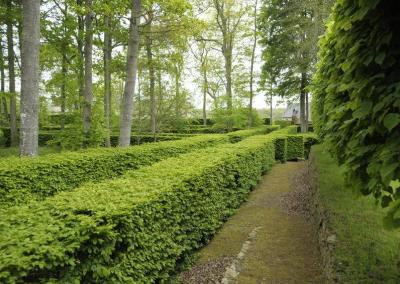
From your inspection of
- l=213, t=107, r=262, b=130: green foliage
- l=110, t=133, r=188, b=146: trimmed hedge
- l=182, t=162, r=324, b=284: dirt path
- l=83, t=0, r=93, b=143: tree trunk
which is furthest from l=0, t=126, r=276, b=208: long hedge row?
l=213, t=107, r=262, b=130: green foliage

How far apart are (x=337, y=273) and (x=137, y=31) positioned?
1022 cm

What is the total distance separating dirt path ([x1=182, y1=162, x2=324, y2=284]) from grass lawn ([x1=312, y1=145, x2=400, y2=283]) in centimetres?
98

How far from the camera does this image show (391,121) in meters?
1.96

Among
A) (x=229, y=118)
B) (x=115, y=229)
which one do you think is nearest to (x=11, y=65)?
(x=229, y=118)

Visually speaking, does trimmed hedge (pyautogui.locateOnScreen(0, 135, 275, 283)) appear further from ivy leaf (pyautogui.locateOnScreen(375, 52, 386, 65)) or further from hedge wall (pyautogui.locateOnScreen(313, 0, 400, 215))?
ivy leaf (pyautogui.locateOnScreen(375, 52, 386, 65))

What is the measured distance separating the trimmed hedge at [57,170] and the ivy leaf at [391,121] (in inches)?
244

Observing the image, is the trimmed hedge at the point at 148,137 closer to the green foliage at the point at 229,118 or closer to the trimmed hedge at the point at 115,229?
the green foliage at the point at 229,118

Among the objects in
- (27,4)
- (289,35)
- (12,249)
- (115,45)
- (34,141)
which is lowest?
(12,249)

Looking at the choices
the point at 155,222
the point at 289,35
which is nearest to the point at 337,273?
the point at 155,222

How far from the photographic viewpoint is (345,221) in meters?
4.18

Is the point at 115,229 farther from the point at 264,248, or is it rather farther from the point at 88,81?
the point at 88,81

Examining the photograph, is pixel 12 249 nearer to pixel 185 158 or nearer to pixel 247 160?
pixel 185 158

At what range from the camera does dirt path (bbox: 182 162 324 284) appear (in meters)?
4.87

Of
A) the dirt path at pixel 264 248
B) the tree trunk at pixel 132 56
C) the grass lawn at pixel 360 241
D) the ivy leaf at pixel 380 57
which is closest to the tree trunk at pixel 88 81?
the tree trunk at pixel 132 56
